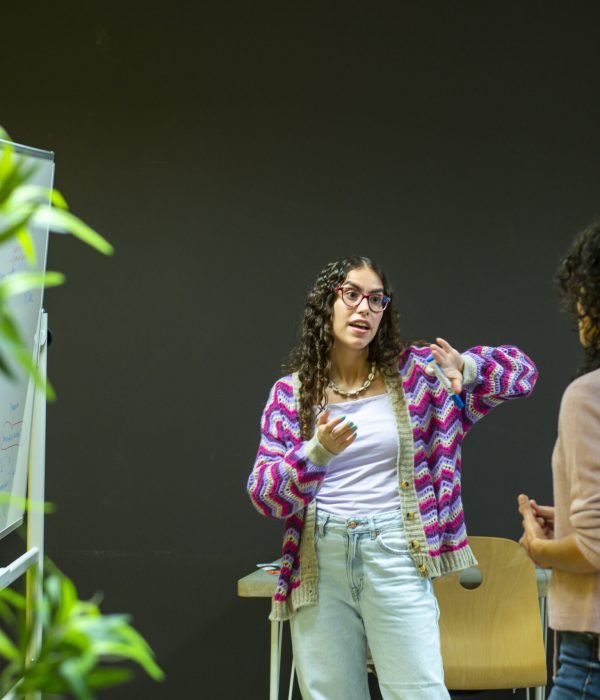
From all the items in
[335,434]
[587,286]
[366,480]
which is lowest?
[366,480]

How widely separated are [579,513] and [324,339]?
42.7 inches

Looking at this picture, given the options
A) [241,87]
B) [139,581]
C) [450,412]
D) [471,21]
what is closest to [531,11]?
[471,21]

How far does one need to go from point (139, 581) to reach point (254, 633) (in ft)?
1.49

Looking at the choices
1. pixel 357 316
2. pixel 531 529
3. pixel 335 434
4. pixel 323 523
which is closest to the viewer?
pixel 531 529

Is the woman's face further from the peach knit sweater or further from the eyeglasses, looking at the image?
the peach knit sweater

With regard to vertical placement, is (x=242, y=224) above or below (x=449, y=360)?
above

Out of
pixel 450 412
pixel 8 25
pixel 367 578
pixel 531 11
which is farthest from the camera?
pixel 8 25

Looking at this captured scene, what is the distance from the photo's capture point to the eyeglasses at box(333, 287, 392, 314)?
8.07ft

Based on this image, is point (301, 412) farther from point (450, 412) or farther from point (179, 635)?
point (179, 635)

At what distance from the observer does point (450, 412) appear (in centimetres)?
240

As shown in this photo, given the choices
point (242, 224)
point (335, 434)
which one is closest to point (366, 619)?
point (335, 434)

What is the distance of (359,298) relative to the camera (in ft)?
8.09

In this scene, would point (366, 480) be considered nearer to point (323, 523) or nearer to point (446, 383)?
point (323, 523)

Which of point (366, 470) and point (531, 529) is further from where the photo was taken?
point (366, 470)
